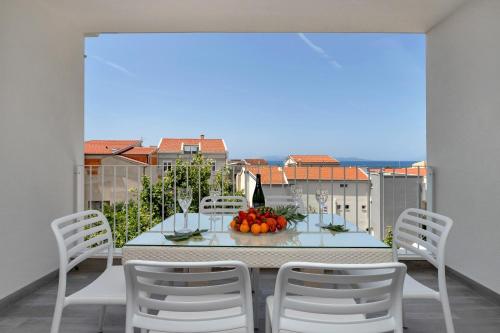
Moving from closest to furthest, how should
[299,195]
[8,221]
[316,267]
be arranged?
[316,267] → [299,195] → [8,221]

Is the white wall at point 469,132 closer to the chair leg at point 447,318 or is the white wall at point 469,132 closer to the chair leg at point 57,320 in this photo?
the chair leg at point 447,318

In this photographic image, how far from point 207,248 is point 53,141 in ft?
7.98

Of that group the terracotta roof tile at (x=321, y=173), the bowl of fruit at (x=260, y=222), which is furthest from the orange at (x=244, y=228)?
the terracotta roof tile at (x=321, y=173)

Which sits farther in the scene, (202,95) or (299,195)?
(202,95)

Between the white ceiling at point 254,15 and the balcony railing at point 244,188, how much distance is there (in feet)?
4.51

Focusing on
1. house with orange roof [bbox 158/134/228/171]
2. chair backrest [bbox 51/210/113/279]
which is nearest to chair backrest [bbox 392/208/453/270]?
chair backrest [bbox 51/210/113/279]

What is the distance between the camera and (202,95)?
92.8 ft

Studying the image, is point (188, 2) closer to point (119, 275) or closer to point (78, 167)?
point (78, 167)

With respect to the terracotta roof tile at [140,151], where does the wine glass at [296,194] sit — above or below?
below

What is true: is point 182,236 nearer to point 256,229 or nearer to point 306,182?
point 256,229

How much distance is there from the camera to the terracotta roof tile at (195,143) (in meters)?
23.8

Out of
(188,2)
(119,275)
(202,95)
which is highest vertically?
(202,95)

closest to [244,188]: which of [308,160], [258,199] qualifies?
[258,199]

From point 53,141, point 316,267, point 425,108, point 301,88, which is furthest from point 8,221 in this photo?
point 301,88
